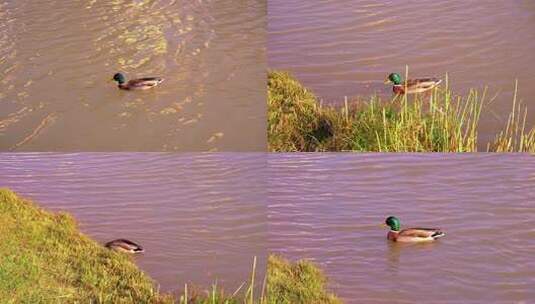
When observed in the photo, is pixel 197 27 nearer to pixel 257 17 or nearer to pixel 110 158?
pixel 257 17

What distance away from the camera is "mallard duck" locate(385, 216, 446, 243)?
302 centimetres

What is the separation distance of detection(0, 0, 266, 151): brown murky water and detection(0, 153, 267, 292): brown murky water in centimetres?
16

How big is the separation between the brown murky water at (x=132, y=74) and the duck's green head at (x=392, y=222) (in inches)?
22.7

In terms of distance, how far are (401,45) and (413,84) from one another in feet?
0.88

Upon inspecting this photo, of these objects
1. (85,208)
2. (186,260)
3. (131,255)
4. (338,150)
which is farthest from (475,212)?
(85,208)

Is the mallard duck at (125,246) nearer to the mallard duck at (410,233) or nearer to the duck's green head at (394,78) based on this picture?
the mallard duck at (410,233)

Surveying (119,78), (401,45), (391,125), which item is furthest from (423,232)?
(119,78)

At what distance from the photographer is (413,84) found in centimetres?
302

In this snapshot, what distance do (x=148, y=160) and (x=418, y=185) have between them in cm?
109

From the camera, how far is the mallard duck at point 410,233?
9.90ft

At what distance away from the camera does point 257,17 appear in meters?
3.67

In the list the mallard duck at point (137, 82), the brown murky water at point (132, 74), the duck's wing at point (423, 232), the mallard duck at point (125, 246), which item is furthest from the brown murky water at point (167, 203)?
the duck's wing at point (423, 232)

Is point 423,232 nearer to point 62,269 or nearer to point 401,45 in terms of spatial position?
point 401,45

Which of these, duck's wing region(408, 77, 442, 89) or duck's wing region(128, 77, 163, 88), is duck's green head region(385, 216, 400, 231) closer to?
duck's wing region(408, 77, 442, 89)
